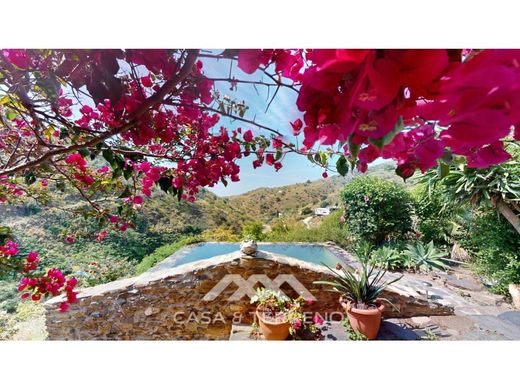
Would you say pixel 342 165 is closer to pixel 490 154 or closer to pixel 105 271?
pixel 490 154

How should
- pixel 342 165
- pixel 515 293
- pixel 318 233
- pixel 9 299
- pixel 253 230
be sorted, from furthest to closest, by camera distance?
pixel 253 230 < pixel 318 233 < pixel 9 299 < pixel 515 293 < pixel 342 165

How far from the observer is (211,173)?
874 millimetres

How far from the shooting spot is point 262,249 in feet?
10.4

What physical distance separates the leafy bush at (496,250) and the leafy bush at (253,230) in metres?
2.33

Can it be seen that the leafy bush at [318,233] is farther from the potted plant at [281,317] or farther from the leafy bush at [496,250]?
the potted plant at [281,317]

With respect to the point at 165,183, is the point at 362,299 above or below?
below

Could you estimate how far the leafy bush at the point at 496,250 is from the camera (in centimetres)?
204

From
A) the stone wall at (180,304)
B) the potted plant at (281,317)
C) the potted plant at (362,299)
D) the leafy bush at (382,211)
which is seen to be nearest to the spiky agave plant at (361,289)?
the potted plant at (362,299)

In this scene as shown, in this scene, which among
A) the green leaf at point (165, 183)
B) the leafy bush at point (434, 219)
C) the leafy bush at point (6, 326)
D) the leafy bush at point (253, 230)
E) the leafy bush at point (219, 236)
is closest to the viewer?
the green leaf at point (165, 183)

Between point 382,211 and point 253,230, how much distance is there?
1.67 metres

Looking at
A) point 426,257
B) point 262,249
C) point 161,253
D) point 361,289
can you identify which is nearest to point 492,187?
point 426,257

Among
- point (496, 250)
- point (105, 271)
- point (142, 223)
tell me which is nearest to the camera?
point (496, 250)
